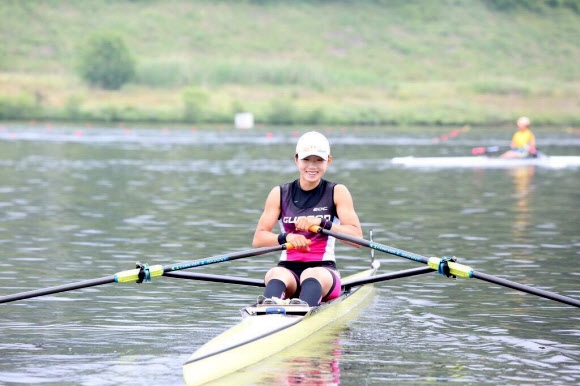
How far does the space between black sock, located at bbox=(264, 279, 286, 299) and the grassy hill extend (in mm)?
60464

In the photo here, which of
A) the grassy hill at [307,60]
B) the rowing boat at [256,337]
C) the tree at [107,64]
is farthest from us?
the tree at [107,64]

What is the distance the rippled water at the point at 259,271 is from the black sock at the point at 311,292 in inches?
14.8

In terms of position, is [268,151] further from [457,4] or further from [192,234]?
[457,4]

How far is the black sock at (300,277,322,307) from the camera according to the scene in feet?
36.1

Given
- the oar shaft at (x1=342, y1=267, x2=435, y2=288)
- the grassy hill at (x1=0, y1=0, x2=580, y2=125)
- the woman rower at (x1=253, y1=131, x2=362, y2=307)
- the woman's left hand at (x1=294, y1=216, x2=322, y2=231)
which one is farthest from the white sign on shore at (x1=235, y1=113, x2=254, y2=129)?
the woman's left hand at (x1=294, y1=216, x2=322, y2=231)

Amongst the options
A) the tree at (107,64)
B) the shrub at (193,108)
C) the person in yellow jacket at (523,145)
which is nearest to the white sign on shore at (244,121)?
the shrub at (193,108)

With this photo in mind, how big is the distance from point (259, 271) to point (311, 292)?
14.3 feet

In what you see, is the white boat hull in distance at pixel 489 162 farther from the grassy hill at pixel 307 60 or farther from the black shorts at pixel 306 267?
the grassy hill at pixel 307 60

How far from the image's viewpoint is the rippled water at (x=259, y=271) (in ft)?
33.0

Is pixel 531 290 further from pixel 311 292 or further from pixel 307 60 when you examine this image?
pixel 307 60

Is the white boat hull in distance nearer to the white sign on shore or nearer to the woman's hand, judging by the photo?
the woman's hand

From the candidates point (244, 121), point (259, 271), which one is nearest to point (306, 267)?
point (259, 271)

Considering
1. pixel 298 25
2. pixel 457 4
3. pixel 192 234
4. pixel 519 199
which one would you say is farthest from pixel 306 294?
pixel 457 4

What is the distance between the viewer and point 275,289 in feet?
36.2
